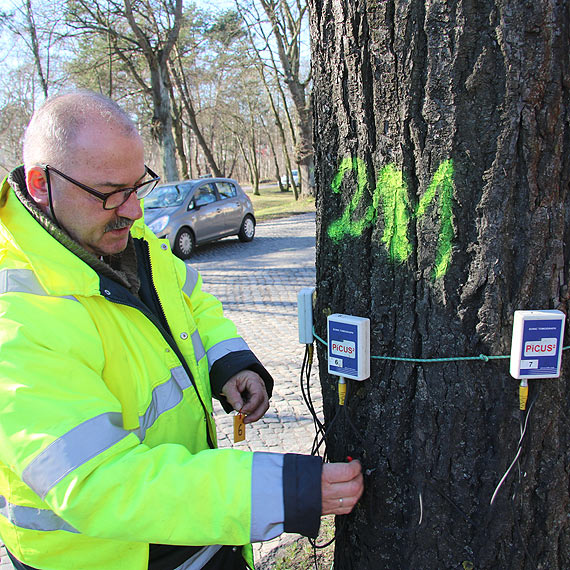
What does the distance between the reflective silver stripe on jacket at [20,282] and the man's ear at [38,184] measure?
0.28m

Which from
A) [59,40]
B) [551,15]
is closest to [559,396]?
[551,15]

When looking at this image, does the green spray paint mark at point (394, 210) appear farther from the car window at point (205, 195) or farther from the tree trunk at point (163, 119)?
the tree trunk at point (163, 119)

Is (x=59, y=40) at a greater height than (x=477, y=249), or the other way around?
(x=59, y=40)

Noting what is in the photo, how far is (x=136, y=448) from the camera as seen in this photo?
4.16ft

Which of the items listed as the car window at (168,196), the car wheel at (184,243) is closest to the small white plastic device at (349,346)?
the car wheel at (184,243)

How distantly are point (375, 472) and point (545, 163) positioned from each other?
100 centimetres

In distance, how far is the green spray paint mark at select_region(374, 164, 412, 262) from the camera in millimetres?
1468

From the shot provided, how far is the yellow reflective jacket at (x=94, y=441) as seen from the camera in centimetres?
117

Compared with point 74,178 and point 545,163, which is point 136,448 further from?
point 545,163

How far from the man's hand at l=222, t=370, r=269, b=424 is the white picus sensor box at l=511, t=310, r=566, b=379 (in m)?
0.90

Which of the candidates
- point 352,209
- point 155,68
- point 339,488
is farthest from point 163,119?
point 339,488

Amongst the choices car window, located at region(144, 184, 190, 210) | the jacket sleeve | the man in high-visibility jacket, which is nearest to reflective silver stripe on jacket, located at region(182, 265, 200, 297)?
the jacket sleeve

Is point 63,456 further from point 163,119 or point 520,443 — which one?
point 163,119

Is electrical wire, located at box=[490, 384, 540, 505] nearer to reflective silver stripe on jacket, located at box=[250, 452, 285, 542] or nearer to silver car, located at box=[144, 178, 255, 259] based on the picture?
reflective silver stripe on jacket, located at box=[250, 452, 285, 542]
